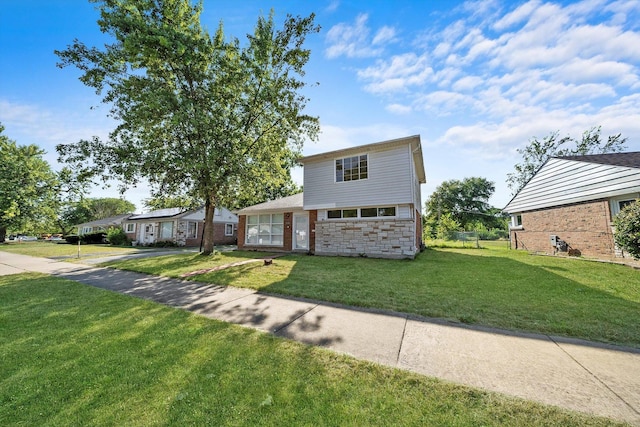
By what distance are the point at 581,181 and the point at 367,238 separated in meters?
10.7

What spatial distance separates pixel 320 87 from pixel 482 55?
7983mm

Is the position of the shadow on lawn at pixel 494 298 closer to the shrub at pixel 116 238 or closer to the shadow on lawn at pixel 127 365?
the shadow on lawn at pixel 127 365

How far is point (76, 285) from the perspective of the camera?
714 centimetres

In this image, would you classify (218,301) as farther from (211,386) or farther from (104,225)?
(104,225)

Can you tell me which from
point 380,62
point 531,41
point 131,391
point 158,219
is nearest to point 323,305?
point 131,391

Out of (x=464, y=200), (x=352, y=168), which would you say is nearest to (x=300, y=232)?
(x=352, y=168)

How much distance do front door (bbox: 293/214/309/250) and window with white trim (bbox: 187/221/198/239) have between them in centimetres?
1498

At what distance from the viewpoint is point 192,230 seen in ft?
82.2

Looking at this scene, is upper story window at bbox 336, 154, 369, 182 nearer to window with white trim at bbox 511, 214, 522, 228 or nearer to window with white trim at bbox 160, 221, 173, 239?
window with white trim at bbox 511, 214, 522, 228

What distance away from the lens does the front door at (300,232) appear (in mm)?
14938

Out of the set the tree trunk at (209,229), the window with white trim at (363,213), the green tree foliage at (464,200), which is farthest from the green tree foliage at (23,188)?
the green tree foliage at (464,200)

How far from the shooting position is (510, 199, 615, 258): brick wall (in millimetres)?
10414

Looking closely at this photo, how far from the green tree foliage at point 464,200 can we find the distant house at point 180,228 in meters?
36.4

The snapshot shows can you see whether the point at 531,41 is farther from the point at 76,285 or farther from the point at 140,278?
the point at 76,285
